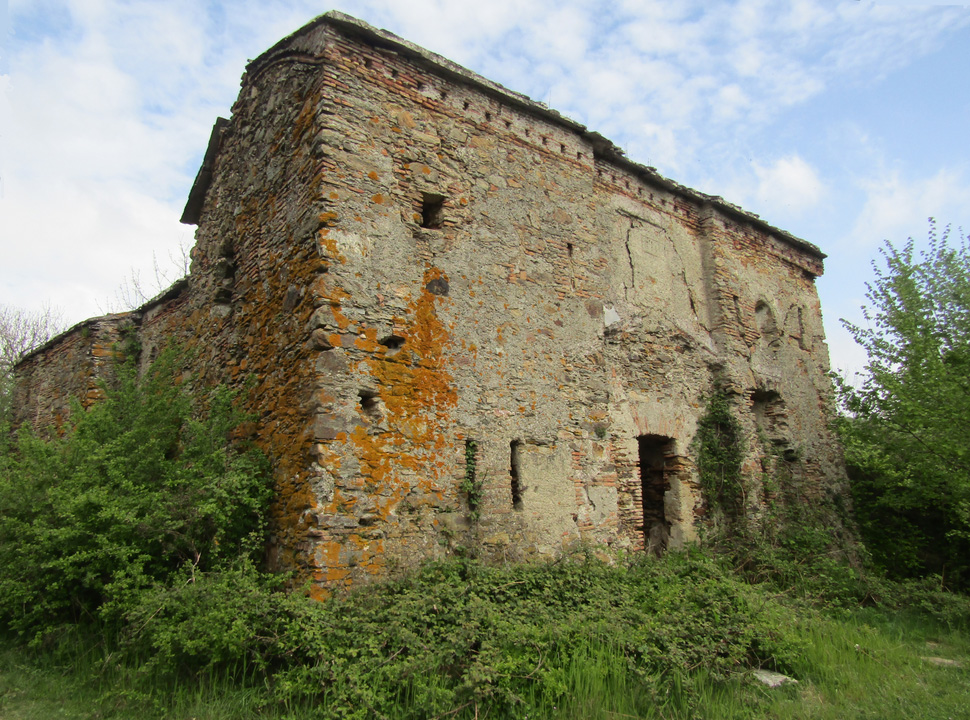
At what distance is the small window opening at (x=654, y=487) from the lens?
8.38 meters

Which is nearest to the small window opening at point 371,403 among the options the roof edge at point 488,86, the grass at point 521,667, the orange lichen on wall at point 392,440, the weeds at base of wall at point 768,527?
the orange lichen on wall at point 392,440

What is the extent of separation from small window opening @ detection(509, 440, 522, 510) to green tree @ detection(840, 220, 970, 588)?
5.40m

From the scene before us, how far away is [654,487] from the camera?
8633mm

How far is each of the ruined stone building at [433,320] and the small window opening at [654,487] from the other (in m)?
0.03

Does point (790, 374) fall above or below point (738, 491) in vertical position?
above

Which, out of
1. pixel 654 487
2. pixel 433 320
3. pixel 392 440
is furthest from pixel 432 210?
pixel 654 487

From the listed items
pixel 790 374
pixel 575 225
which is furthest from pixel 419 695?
pixel 790 374

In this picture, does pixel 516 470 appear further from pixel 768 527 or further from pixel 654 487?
pixel 768 527

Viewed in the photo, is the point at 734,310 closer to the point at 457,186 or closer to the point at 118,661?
the point at 457,186

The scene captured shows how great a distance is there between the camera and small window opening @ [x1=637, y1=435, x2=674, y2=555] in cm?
838

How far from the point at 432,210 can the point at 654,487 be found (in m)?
4.84

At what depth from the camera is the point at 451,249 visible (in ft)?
21.4

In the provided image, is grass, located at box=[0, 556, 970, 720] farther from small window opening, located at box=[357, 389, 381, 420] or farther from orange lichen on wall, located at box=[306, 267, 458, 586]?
small window opening, located at box=[357, 389, 381, 420]

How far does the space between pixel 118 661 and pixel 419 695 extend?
2.42 m
